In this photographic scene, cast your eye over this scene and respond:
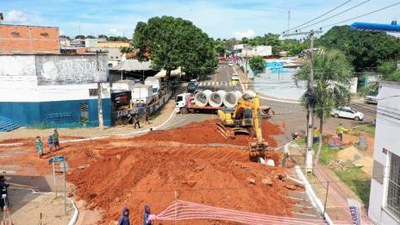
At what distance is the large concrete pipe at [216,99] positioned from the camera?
4053 centimetres

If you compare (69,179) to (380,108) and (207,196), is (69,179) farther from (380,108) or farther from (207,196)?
(380,108)

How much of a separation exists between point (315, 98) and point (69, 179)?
14513 millimetres

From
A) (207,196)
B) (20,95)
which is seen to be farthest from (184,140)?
(20,95)

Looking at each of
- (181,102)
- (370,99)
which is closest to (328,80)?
(181,102)

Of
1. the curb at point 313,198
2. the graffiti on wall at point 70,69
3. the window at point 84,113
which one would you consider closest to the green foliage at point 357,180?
the curb at point 313,198

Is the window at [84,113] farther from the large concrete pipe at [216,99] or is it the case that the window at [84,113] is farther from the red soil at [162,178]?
the large concrete pipe at [216,99]

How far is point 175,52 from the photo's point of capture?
167 ft

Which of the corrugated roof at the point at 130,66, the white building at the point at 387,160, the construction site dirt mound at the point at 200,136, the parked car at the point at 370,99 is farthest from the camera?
the corrugated roof at the point at 130,66

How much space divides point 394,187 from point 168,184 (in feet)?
30.0

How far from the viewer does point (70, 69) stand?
35156 millimetres

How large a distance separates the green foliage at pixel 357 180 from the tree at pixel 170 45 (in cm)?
3211

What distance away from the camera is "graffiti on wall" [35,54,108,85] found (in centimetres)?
3422

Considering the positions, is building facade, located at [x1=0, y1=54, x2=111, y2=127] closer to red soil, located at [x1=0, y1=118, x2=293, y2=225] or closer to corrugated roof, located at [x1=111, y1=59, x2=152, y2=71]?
red soil, located at [x1=0, y1=118, x2=293, y2=225]

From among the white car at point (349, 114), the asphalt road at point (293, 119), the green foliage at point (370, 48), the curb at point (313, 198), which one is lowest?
the curb at point (313, 198)
